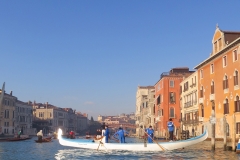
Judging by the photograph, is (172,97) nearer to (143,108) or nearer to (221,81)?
(221,81)

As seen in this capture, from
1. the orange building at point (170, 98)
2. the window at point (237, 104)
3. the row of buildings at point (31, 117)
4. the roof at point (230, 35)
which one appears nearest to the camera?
the window at point (237, 104)

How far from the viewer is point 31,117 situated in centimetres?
8906

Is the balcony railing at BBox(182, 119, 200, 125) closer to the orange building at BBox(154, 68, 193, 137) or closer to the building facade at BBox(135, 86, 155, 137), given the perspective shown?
the orange building at BBox(154, 68, 193, 137)

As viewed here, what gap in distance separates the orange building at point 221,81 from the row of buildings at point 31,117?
33.8m

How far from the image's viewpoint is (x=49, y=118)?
99.6 metres

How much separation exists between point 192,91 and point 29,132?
5528 cm

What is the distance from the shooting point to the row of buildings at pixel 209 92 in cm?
2907

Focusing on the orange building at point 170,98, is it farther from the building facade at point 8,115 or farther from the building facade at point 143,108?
the building facade at point 8,115

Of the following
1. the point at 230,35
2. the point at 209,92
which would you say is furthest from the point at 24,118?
the point at 230,35

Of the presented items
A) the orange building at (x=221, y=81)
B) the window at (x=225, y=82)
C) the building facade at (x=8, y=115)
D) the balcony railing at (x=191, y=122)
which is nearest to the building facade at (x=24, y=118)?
the building facade at (x=8, y=115)

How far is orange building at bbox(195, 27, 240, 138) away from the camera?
2883cm

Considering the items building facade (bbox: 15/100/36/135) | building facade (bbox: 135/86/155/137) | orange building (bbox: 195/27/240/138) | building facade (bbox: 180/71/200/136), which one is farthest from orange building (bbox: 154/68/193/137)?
building facade (bbox: 15/100/36/135)

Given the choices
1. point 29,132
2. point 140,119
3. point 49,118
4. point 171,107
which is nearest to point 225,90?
point 171,107

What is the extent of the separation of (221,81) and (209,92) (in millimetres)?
3560
